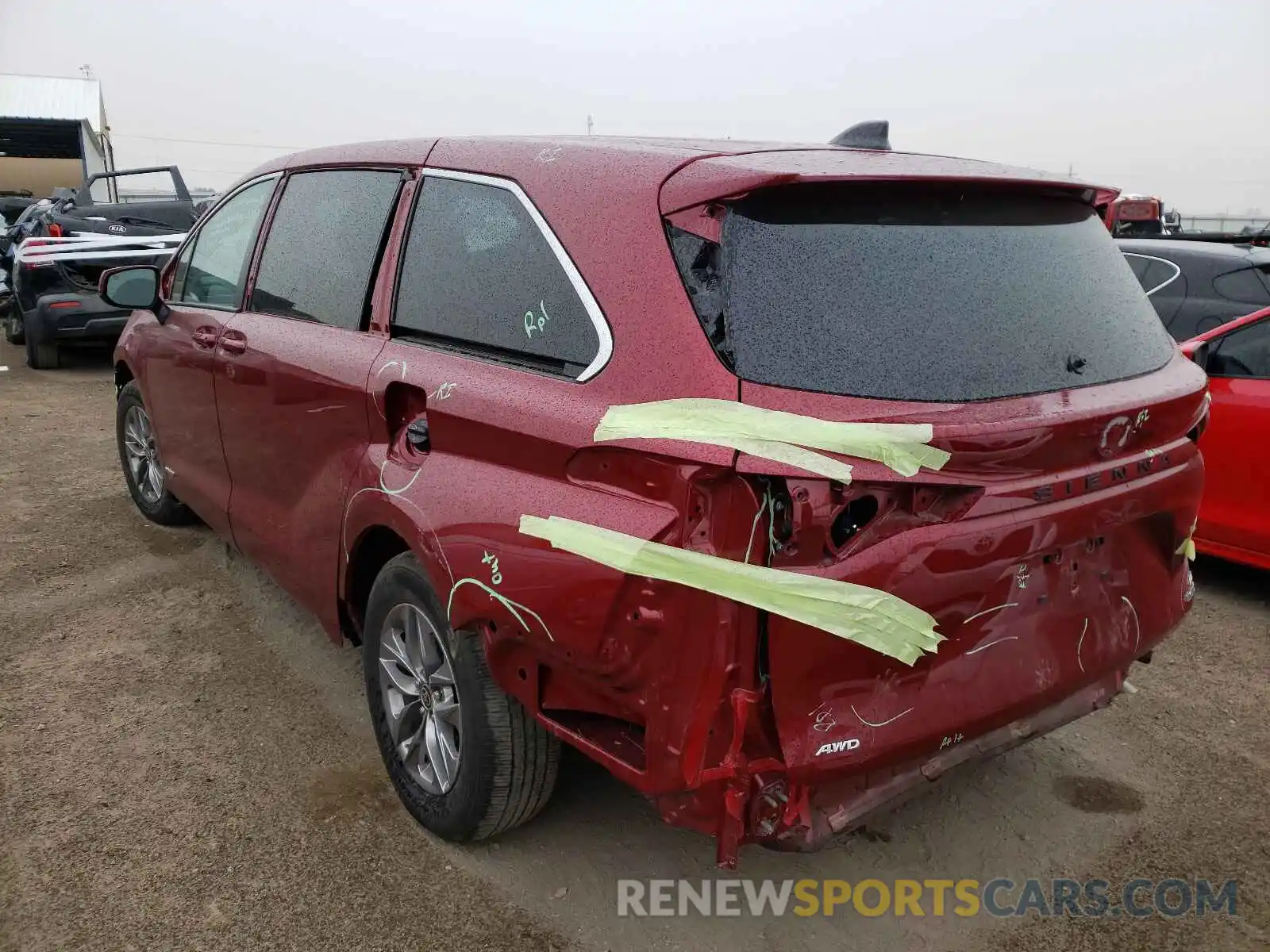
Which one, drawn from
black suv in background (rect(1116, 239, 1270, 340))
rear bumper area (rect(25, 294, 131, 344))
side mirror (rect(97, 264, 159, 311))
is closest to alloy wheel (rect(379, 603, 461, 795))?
side mirror (rect(97, 264, 159, 311))

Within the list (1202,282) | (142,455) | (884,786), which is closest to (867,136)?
(884,786)

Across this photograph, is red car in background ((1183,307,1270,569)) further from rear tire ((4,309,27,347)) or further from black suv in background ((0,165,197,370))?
rear tire ((4,309,27,347))

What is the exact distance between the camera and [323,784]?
301 centimetres

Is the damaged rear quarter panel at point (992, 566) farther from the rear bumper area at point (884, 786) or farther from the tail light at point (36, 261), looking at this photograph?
the tail light at point (36, 261)

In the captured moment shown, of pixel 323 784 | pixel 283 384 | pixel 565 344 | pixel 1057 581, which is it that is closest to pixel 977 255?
pixel 1057 581

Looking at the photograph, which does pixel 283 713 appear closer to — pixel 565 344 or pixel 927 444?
pixel 565 344

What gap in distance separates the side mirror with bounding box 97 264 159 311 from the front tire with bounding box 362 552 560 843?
2216 mm

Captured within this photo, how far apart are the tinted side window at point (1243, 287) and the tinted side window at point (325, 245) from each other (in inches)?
167

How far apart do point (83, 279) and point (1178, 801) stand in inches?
416

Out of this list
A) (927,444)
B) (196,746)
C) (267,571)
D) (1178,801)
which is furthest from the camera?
(267,571)

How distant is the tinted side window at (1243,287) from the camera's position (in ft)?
15.6

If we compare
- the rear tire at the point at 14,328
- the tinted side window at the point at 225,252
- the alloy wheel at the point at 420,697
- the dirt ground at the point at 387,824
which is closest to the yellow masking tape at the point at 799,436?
the alloy wheel at the point at 420,697

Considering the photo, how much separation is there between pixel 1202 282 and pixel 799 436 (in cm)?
434

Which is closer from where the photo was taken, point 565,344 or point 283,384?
point 565,344
